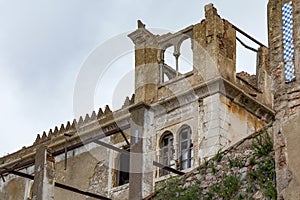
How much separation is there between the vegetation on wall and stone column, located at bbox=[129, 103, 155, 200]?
4.54 metres

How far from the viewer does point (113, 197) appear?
811 inches

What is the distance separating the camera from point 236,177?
11.9m

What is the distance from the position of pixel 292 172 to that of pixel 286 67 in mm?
1414

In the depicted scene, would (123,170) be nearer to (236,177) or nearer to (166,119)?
(166,119)

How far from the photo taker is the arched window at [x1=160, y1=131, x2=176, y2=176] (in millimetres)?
19047

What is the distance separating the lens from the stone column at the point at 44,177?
16469 mm

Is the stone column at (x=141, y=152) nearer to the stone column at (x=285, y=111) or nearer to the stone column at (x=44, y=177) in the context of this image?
the stone column at (x=44, y=177)

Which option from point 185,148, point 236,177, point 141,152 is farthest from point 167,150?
point 236,177

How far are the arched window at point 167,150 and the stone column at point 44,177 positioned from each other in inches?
125

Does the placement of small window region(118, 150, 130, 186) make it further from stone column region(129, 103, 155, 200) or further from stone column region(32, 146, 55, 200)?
stone column region(32, 146, 55, 200)

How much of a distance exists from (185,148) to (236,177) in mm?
7115

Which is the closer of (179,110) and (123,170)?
(179,110)

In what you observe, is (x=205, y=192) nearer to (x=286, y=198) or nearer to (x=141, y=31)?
(x=286, y=198)

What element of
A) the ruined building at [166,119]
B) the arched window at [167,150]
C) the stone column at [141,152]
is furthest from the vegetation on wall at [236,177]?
the arched window at [167,150]
